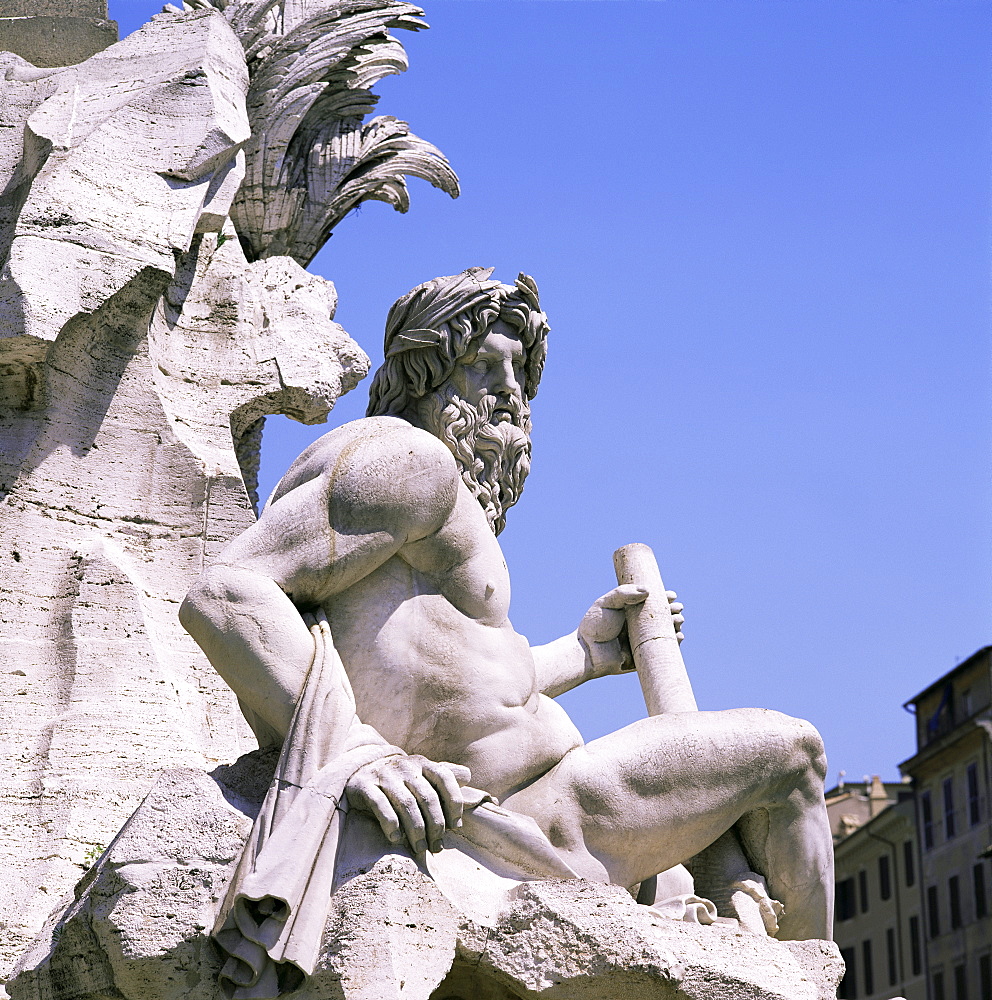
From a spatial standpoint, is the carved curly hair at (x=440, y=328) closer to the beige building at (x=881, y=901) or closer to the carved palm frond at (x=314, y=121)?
the carved palm frond at (x=314, y=121)

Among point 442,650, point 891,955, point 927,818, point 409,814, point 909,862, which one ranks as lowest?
point 409,814

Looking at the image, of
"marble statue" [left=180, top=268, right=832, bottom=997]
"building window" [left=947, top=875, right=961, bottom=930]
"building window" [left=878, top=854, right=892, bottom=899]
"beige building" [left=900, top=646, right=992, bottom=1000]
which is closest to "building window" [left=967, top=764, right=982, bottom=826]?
"beige building" [left=900, top=646, right=992, bottom=1000]

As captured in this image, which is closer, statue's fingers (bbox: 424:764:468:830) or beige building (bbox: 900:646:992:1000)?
statue's fingers (bbox: 424:764:468:830)

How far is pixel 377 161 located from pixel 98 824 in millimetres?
3780

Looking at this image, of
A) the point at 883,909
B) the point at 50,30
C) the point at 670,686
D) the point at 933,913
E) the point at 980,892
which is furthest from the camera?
the point at 883,909

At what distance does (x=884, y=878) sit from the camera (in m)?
35.0

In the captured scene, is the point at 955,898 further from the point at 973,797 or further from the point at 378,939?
the point at 378,939

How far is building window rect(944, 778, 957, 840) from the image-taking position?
1273 inches

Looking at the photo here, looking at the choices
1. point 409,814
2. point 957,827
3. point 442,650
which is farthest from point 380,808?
point 957,827

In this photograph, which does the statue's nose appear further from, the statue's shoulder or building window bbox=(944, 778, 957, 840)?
building window bbox=(944, 778, 957, 840)

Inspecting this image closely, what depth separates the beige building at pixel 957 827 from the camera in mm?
31109

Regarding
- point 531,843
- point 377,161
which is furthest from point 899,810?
point 531,843

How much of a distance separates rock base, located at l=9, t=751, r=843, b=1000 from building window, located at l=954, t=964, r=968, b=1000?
93.1ft

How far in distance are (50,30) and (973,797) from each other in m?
26.6
